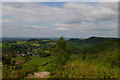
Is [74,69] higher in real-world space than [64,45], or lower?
lower

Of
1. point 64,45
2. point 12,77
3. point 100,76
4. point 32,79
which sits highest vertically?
point 64,45

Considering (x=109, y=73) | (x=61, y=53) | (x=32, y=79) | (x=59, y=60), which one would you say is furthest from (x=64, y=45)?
(x=109, y=73)

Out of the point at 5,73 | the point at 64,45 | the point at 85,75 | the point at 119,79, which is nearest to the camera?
the point at 119,79

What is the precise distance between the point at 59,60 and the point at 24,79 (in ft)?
21.8

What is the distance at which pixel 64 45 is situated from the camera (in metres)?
17.9

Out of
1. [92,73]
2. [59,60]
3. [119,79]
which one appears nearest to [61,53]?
[59,60]

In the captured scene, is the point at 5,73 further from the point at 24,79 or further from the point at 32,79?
the point at 32,79

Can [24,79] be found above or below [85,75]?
below

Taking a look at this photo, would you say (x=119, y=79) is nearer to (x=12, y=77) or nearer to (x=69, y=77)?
(x=69, y=77)

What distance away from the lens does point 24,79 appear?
8688mm

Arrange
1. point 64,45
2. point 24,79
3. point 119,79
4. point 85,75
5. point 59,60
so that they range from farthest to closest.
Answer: point 64,45 → point 59,60 → point 24,79 → point 85,75 → point 119,79

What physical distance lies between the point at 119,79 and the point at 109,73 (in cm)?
87

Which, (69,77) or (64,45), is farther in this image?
(64,45)

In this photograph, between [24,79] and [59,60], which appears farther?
[59,60]
